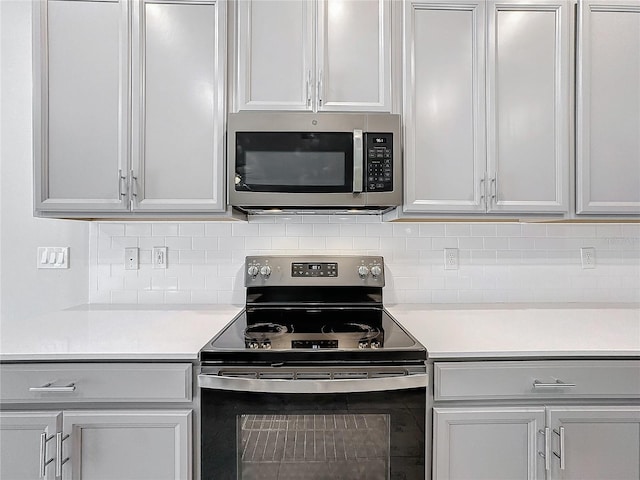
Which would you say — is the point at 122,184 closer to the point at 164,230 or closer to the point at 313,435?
the point at 164,230

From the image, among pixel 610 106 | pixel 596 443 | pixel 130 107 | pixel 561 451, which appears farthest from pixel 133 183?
pixel 610 106

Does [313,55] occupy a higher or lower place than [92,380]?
higher

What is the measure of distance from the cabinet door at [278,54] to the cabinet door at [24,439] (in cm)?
131

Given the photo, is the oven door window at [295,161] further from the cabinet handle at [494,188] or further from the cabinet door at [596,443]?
the cabinet door at [596,443]

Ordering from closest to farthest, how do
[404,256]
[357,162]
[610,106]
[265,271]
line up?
[357,162] → [610,106] → [265,271] → [404,256]

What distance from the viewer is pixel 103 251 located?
6.42 feet

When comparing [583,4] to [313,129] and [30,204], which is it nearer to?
[313,129]

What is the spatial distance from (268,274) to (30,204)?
4.00ft

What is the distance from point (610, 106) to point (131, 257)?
227cm

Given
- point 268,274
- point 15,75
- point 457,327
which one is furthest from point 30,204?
point 457,327

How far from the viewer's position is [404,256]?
200 centimetres

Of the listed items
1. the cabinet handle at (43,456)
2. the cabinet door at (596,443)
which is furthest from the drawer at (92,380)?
the cabinet door at (596,443)

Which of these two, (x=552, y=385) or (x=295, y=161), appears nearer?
(x=552, y=385)

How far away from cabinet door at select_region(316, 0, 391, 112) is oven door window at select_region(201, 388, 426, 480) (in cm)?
112
